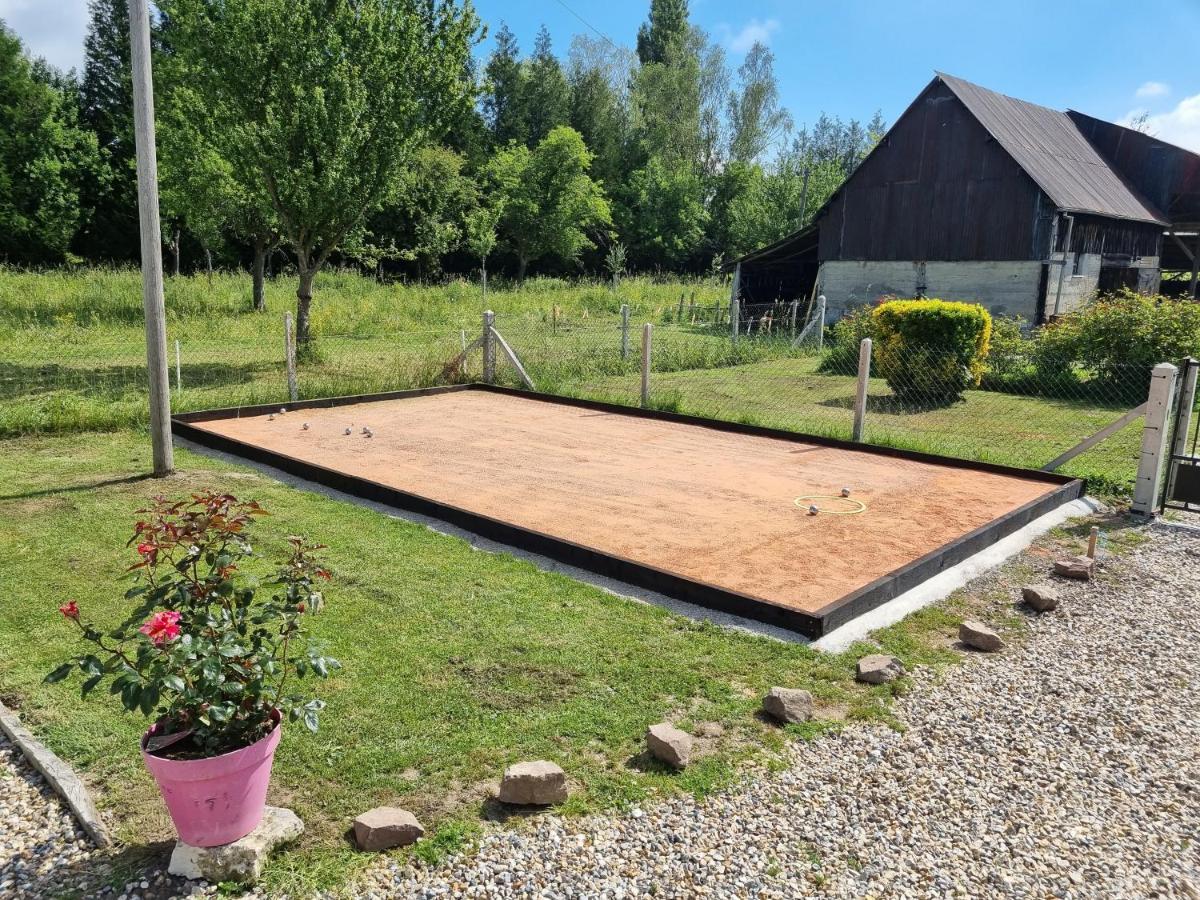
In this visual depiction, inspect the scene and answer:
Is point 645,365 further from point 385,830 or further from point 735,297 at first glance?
point 735,297

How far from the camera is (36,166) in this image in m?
30.8

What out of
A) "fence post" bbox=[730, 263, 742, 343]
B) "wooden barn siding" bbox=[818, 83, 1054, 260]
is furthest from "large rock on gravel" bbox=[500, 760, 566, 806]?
Answer: "wooden barn siding" bbox=[818, 83, 1054, 260]

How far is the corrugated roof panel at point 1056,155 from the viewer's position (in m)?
20.2

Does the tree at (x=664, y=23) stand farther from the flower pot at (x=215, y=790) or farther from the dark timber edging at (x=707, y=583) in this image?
the flower pot at (x=215, y=790)

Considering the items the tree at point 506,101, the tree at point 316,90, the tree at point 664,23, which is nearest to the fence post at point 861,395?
the tree at point 316,90

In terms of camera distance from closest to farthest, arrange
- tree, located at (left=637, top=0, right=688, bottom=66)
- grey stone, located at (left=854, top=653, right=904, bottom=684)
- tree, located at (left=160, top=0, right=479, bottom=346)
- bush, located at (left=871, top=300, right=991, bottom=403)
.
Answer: grey stone, located at (left=854, top=653, right=904, bottom=684) → tree, located at (left=160, top=0, right=479, bottom=346) → bush, located at (left=871, top=300, right=991, bottom=403) → tree, located at (left=637, top=0, right=688, bottom=66)

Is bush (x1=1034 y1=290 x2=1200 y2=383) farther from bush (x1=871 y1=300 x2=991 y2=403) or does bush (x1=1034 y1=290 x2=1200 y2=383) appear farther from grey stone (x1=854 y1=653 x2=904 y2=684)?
grey stone (x1=854 y1=653 x2=904 y2=684)

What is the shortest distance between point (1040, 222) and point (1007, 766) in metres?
19.3

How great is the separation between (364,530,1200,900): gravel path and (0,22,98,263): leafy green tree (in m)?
35.5

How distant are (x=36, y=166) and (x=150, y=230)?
29.6m

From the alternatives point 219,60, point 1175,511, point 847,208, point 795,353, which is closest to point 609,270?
point 847,208

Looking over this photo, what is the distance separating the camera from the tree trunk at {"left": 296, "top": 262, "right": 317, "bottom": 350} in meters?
15.7

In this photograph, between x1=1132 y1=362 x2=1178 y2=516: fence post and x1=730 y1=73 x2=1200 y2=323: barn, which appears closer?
x1=1132 y1=362 x2=1178 y2=516: fence post

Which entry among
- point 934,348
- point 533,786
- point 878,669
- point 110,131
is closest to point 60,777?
point 533,786
